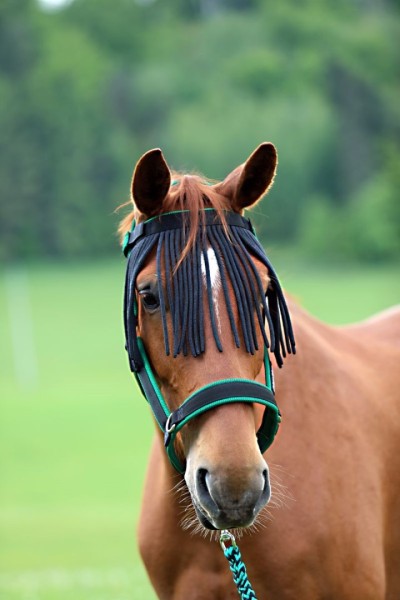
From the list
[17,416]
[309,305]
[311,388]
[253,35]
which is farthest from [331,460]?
[253,35]

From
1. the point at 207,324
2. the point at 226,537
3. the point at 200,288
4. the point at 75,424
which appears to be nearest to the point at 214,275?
the point at 200,288

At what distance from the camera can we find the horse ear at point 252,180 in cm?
341

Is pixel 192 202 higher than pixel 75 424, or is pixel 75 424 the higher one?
pixel 192 202

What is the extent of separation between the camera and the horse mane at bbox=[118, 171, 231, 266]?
3295mm

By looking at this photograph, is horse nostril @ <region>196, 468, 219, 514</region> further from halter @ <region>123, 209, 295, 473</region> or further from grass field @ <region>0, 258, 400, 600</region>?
grass field @ <region>0, 258, 400, 600</region>

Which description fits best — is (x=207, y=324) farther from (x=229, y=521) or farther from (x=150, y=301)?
(x=229, y=521)

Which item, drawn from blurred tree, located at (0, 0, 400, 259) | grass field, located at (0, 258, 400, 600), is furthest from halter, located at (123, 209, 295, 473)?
blurred tree, located at (0, 0, 400, 259)

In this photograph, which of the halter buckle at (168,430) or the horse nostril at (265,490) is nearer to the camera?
the horse nostril at (265,490)

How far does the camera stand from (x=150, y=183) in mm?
3402

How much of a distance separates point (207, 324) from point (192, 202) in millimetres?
488

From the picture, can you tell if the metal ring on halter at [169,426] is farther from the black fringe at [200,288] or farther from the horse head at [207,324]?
the black fringe at [200,288]

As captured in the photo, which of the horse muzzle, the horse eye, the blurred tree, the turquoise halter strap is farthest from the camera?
the blurred tree

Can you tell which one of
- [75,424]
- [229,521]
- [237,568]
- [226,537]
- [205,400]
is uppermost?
[205,400]

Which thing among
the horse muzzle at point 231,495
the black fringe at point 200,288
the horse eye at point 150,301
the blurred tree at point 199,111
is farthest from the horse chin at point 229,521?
the blurred tree at point 199,111
